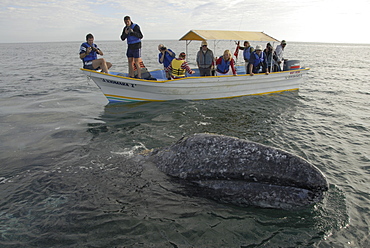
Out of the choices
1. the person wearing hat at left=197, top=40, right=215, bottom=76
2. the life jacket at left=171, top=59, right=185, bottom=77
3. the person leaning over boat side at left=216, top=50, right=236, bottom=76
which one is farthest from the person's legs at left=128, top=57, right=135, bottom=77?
the person leaning over boat side at left=216, top=50, right=236, bottom=76

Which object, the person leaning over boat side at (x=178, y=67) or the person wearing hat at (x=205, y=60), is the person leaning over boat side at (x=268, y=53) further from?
the person leaning over boat side at (x=178, y=67)

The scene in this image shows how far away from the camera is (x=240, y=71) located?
17.9 m

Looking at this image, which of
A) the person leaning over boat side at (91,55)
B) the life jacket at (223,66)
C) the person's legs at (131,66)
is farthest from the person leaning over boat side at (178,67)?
the person leaning over boat side at (91,55)

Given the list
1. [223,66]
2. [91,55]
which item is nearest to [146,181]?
[91,55]

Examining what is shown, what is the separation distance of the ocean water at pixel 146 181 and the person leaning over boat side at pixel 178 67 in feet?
6.16

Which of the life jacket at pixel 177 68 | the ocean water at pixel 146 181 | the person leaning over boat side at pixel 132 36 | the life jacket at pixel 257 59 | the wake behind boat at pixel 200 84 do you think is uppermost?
the person leaning over boat side at pixel 132 36

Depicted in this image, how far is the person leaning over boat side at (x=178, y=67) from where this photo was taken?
12781mm

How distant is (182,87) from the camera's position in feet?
43.5

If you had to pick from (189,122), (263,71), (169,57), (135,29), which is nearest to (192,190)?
(189,122)

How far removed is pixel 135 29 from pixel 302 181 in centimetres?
981

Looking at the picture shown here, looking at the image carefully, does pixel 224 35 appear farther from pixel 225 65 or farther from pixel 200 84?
pixel 200 84

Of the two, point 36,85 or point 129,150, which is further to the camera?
point 36,85

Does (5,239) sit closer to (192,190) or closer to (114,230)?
(114,230)

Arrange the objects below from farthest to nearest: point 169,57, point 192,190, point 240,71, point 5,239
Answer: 1. point 240,71
2. point 169,57
3. point 192,190
4. point 5,239
